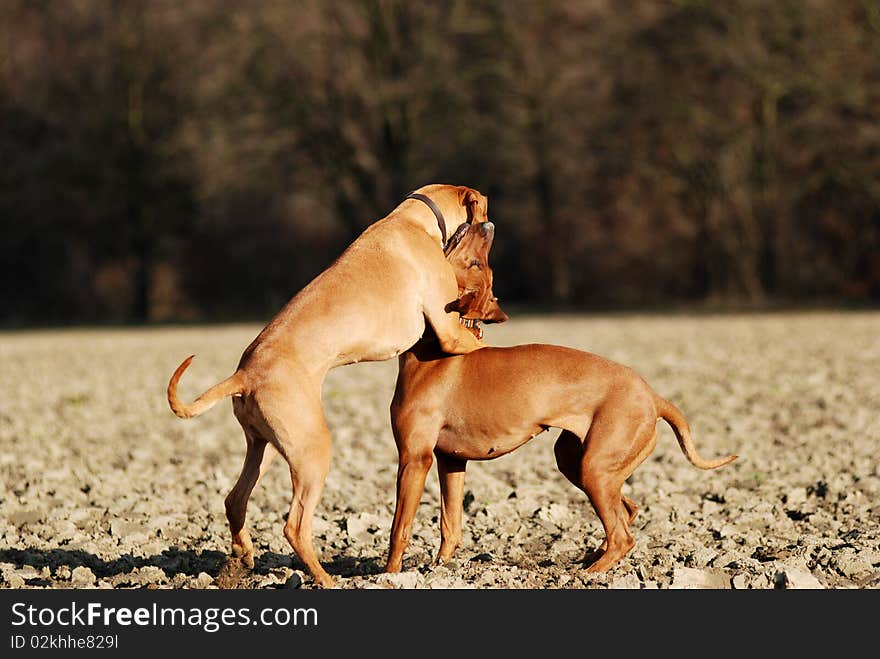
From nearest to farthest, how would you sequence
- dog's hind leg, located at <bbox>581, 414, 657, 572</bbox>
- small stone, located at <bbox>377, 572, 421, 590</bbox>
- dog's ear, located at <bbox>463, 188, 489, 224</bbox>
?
1. small stone, located at <bbox>377, 572, 421, 590</bbox>
2. dog's hind leg, located at <bbox>581, 414, 657, 572</bbox>
3. dog's ear, located at <bbox>463, 188, 489, 224</bbox>

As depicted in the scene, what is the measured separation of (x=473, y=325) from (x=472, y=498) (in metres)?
1.99

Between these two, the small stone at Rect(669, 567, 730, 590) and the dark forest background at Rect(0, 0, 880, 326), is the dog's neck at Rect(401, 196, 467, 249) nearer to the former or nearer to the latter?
the small stone at Rect(669, 567, 730, 590)

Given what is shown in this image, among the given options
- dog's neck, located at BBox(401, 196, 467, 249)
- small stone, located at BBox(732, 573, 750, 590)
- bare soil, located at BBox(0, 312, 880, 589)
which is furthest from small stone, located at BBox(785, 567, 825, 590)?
dog's neck, located at BBox(401, 196, 467, 249)

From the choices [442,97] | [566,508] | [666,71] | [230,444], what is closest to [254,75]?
[442,97]

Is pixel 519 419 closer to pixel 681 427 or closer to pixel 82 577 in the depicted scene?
pixel 681 427

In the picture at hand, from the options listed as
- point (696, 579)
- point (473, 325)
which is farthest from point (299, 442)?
point (696, 579)

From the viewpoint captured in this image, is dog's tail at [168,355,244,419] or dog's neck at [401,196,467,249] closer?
dog's tail at [168,355,244,419]

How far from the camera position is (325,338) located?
5.68m

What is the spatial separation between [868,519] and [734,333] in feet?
48.2

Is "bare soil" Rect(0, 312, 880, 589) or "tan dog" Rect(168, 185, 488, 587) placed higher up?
"tan dog" Rect(168, 185, 488, 587)

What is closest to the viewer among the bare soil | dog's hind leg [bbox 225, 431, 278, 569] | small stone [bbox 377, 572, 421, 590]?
small stone [bbox 377, 572, 421, 590]

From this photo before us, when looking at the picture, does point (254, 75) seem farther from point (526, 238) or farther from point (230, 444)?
point (230, 444)

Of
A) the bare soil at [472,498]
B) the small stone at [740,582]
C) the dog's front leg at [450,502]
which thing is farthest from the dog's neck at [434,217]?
the small stone at [740,582]

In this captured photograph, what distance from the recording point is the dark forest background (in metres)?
33.2
